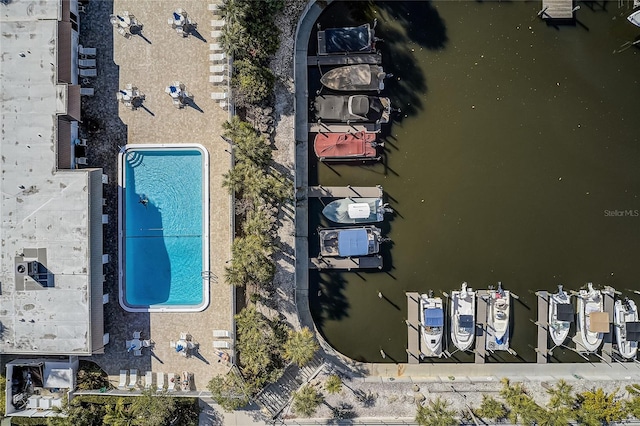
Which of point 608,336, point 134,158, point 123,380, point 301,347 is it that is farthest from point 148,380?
point 608,336

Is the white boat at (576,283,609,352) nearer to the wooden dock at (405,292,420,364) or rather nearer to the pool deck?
the wooden dock at (405,292,420,364)

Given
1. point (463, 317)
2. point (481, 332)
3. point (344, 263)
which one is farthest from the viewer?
point (481, 332)

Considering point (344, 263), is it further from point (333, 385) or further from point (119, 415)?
point (119, 415)

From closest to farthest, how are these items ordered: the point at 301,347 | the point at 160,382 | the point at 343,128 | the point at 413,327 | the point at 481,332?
the point at 301,347
the point at 160,382
the point at 343,128
the point at 481,332
the point at 413,327

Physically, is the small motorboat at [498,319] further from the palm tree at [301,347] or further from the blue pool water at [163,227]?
the blue pool water at [163,227]

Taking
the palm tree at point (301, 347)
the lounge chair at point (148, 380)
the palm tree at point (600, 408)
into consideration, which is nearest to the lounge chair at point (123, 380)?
the lounge chair at point (148, 380)

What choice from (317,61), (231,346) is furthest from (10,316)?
(317,61)
